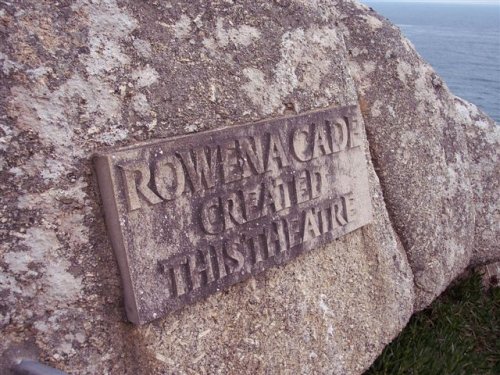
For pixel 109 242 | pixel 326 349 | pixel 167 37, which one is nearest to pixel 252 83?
pixel 167 37

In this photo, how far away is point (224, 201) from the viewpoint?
1819mm

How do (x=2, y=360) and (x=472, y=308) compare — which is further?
(x=472, y=308)

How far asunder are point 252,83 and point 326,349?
3.23 feet

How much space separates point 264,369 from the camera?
6.56 feet

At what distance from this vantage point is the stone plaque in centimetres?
161

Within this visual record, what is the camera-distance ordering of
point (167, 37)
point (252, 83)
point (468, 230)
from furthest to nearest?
point (468, 230) < point (252, 83) < point (167, 37)

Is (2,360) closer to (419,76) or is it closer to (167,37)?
(167,37)

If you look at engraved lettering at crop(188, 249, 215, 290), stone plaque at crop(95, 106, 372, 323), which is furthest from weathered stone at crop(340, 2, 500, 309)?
engraved lettering at crop(188, 249, 215, 290)

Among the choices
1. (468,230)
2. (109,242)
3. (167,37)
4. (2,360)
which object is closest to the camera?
(2,360)

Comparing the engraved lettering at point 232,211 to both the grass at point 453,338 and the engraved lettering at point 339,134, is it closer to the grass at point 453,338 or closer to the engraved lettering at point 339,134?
the engraved lettering at point 339,134

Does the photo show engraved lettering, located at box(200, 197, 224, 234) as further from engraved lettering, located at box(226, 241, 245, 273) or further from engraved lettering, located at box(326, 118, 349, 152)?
engraved lettering, located at box(326, 118, 349, 152)

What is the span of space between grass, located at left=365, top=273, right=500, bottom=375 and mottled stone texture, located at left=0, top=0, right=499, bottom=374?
21 centimetres

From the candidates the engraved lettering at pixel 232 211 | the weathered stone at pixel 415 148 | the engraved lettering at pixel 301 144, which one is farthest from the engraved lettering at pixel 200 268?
the weathered stone at pixel 415 148

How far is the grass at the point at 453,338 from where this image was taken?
267 centimetres
